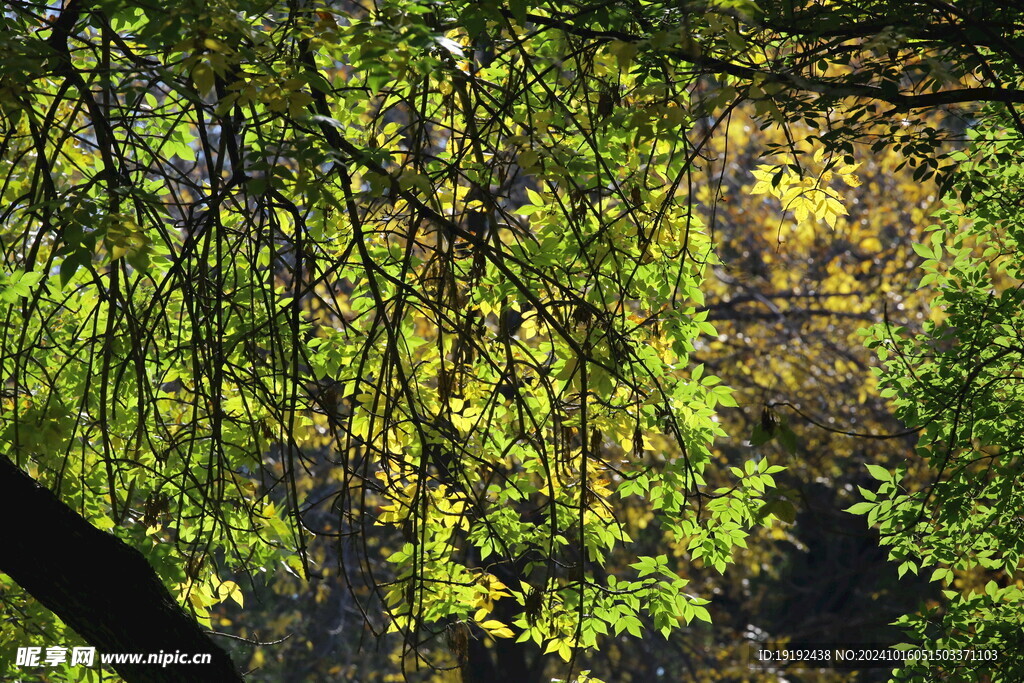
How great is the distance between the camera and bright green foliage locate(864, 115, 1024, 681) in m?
4.26

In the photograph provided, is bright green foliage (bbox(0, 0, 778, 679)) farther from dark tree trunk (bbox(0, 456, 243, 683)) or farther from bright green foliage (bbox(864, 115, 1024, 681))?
bright green foliage (bbox(864, 115, 1024, 681))

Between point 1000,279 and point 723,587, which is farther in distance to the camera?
point 723,587

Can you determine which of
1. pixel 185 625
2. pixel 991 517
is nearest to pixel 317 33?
pixel 185 625

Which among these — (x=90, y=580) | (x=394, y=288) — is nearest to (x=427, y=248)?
(x=394, y=288)

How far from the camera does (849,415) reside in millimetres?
12359

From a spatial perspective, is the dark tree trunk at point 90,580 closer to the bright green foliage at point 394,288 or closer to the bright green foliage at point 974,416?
the bright green foliage at point 394,288

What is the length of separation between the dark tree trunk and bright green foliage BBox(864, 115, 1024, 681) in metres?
2.76

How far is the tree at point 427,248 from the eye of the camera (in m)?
A: 2.76

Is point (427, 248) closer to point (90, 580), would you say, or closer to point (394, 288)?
point (394, 288)

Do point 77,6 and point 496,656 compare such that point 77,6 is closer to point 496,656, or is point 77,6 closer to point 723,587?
point 496,656

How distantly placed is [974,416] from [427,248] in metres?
2.38

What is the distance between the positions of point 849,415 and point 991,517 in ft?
27.1

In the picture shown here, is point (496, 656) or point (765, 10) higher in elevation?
point (765, 10)

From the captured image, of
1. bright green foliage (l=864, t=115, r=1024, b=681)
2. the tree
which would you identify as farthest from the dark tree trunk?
bright green foliage (l=864, t=115, r=1024, b=681)
